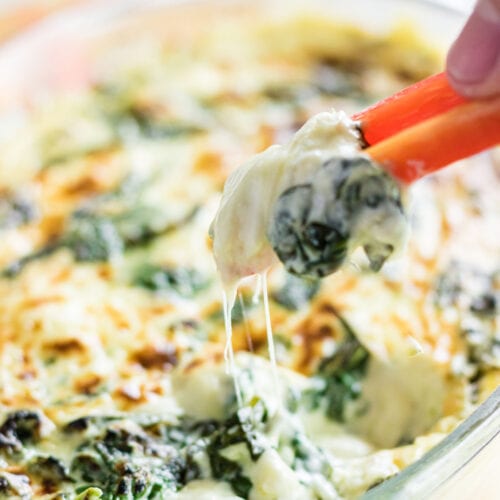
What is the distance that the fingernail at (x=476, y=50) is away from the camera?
1.36 metres

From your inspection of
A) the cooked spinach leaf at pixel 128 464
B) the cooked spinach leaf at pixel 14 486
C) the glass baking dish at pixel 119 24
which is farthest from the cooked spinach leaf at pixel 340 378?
the glass baking dish at pixel 119 24

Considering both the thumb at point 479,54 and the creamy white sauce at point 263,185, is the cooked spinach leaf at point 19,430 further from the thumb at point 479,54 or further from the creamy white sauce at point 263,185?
the thumb at point 479,54

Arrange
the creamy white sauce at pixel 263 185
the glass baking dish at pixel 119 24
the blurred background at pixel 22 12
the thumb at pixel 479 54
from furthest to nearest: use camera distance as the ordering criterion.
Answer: the blurred background at pixel 22 12 → the glass baking dish at pixel 119 24 → the creamy white sauce at pixel 263 185 → the thumb at pixel 479 54

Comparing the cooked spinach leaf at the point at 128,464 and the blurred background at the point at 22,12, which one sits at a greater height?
the blurred background at the point at 22,12

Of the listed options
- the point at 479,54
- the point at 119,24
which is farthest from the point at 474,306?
the point at 119,24

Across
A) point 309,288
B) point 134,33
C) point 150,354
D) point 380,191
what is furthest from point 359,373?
point 134,33

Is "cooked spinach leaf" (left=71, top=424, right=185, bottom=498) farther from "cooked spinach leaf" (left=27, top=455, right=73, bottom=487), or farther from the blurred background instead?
the blurred background

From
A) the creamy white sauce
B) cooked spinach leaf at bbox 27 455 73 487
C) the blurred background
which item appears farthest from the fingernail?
the blurred background

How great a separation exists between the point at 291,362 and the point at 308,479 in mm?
344

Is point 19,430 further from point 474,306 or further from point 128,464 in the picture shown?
point 474,306

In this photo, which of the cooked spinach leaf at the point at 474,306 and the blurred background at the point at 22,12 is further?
the blurred background at the point at 22,12

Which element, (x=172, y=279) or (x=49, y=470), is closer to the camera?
(x=49, y=470)

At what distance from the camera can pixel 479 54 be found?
1366 millimetres

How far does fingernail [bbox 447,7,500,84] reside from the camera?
53.4 inches
